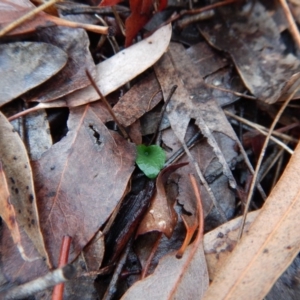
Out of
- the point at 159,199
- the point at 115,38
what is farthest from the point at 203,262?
the point at 115,38

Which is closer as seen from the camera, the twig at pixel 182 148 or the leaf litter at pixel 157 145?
the leaf litter at pixel 157 145

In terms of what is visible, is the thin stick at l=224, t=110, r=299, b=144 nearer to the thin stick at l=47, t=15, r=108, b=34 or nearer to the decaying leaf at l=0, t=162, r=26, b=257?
the thin stick at l=47, t=15, r=108, b=34

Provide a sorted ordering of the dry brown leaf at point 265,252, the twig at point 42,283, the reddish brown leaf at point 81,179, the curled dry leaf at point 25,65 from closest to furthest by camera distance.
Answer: the twig at point 42,283 → the dry brown leaf at point 265,252 → the reddish brown leaf at point 81,179 → the curled dry leaf at point 25,65

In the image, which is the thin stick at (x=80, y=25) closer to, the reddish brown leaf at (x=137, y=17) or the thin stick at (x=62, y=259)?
the reddish brown leaf at (x=137, y=17)

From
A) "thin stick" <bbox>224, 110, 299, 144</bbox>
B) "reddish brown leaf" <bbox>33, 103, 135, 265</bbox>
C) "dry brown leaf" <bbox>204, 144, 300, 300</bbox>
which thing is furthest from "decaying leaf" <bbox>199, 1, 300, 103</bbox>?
"reddish brown leaf" <bbox>33, 103, 135, 265</bbox>

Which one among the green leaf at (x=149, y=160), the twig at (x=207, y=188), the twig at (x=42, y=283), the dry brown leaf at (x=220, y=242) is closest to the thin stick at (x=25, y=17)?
the green leaf at (x=149, y=160)

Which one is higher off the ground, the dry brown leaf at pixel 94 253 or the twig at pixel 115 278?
the dry brown leaf at pixel 94 253

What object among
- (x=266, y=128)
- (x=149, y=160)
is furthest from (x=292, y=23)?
(x=149, y=160)

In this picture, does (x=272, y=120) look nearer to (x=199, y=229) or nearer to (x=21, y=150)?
(x=199, y=229)
